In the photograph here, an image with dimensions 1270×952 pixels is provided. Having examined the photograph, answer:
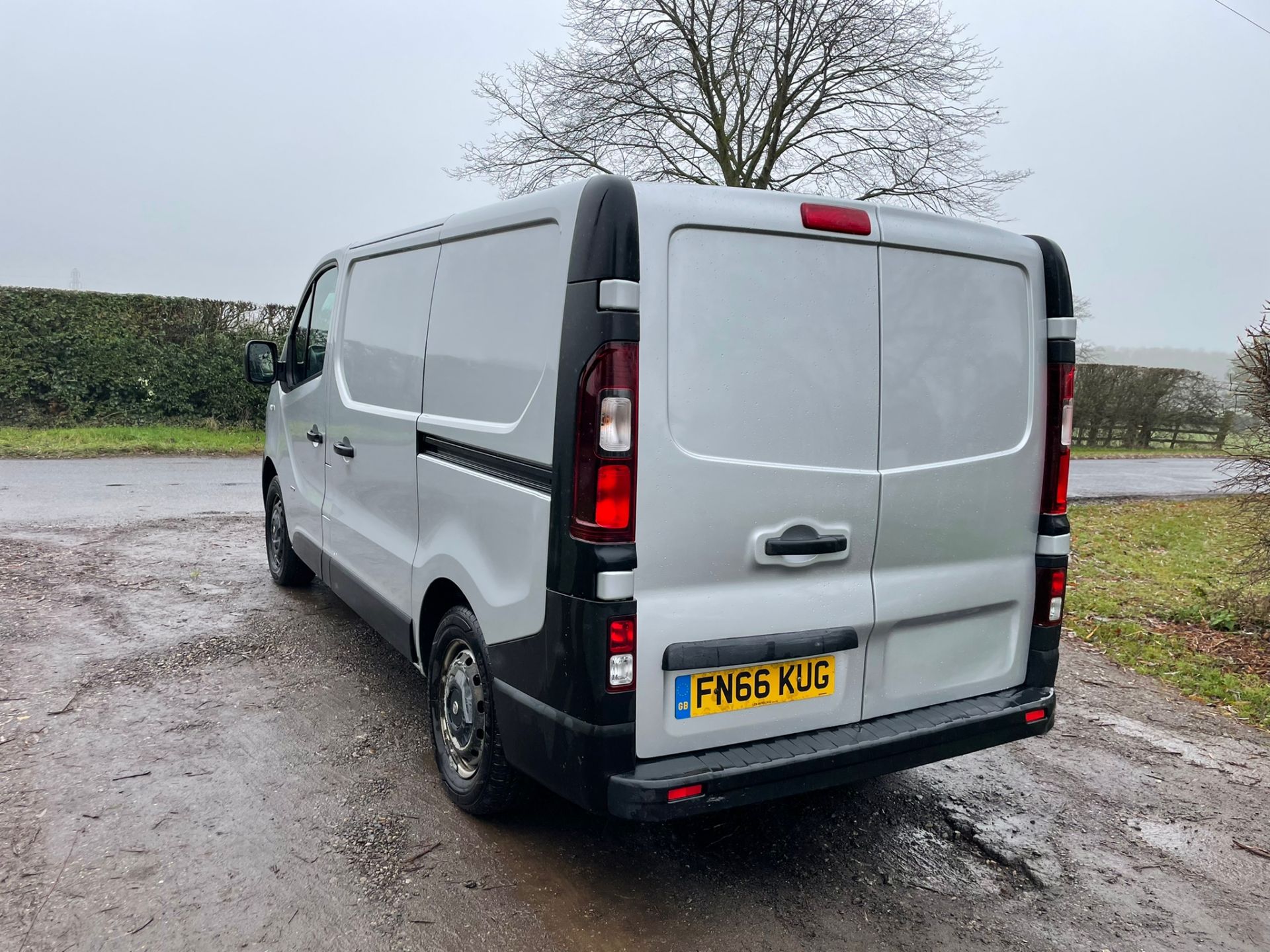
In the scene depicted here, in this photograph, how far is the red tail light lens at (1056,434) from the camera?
10.4 feet

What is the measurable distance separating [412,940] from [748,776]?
103 centimetres

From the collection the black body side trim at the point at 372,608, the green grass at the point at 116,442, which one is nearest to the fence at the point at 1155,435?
the green grass at the point at 116,442

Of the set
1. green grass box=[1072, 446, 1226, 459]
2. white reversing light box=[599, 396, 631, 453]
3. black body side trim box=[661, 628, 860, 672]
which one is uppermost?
white reversing light box=[599, 396, 631, 453]

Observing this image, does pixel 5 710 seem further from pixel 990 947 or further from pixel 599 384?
pixel 990 947

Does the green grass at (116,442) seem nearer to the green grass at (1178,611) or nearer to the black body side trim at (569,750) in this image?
the green grass at (1178,611)

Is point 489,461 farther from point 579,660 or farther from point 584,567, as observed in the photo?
point 579,660

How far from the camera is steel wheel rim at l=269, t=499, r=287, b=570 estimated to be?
5941 millimetres

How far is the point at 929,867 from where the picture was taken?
2.99 m

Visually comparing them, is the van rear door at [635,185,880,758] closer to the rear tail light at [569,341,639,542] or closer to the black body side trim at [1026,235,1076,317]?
the rear tail light at [569,341,639,542]

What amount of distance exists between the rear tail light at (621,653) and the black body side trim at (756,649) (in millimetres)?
106

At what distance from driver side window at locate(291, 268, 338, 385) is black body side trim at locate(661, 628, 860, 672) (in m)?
3.02

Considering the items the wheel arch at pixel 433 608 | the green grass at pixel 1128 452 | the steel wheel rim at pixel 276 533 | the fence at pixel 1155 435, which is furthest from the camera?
the fence at pixel 1155 435

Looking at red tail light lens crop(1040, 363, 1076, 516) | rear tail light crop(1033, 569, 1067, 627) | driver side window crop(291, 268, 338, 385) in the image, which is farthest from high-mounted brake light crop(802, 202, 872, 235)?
driver side window crop(291, 268, 338, 385)

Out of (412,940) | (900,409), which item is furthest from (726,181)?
(412,940)
